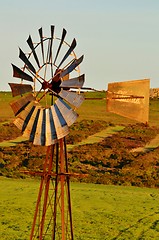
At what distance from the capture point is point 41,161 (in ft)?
90.6

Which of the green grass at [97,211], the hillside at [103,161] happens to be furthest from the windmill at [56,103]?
the hillside at [103,161]

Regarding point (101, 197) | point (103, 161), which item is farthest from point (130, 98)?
point (103, 161)

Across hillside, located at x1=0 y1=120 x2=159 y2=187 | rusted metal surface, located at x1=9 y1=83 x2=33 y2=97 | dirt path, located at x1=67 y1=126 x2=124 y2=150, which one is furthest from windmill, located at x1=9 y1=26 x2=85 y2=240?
dirt path, located at x1=67 y1=126 x2=124 y2=150

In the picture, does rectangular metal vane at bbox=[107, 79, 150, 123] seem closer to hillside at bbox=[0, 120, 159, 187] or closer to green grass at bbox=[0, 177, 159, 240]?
green grass at bbox=[0, 177, 159, 240]

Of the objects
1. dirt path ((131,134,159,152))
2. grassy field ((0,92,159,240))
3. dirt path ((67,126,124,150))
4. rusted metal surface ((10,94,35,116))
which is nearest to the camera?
rusted metal surface ((10,94,35,116))

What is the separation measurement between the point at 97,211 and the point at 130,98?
24.5ft

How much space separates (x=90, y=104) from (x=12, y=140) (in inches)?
1119

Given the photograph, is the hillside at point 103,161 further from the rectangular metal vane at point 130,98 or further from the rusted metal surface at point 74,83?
the rusted metal surface at point 74,83

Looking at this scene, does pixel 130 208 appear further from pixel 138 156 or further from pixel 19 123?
pixel 138 156

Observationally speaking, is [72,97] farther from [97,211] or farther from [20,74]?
[97,211]

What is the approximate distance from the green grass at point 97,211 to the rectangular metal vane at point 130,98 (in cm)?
483

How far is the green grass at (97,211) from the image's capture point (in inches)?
590

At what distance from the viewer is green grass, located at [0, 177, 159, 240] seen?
14977 mm

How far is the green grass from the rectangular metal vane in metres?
4.83
